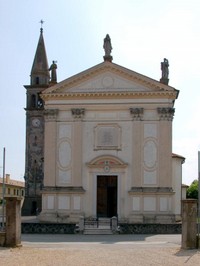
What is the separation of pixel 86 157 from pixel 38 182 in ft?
59.7

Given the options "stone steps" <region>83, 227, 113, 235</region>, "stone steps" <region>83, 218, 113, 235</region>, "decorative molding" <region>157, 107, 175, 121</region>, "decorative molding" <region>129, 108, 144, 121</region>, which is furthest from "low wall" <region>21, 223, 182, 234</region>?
"decorative molding" <region>129, 108, 144, 121</region>

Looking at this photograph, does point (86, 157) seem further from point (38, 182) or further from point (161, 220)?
point (38, 182)

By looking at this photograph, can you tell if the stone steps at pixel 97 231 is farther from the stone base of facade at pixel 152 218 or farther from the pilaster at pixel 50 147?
the pilaster at pixel 50 147

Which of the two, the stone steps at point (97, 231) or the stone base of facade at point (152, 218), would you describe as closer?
the stone steps at point (97, 231)

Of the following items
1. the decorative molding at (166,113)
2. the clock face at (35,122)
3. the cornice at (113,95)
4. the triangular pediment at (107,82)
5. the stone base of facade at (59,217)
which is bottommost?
the stone base of facade at (59,217)

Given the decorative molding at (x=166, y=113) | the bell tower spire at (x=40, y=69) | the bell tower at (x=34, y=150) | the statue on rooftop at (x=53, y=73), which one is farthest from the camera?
the bell tower spire at (x=40, y=69)

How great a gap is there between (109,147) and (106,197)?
3.74m

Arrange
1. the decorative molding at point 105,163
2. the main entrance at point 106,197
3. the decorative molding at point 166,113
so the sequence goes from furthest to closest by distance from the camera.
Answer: the main entrance at point 106,197 → the decorative molding at point 105,163 → the decorative molding at point 166,113

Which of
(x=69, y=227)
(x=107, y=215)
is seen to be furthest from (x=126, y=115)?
(x=69, y=227)

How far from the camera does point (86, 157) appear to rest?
132ft

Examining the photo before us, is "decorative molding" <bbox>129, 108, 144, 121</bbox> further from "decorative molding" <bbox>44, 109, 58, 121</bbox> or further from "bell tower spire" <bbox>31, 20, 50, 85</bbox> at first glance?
"bell tower spire" <bbox>31, 20, 50, 85</bbox>

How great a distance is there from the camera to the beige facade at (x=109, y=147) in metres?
39.2

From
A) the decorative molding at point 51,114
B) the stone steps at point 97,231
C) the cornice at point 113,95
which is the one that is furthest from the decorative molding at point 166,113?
the stone steps at point 97,231

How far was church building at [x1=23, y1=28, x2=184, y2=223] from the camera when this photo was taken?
39156 mm
